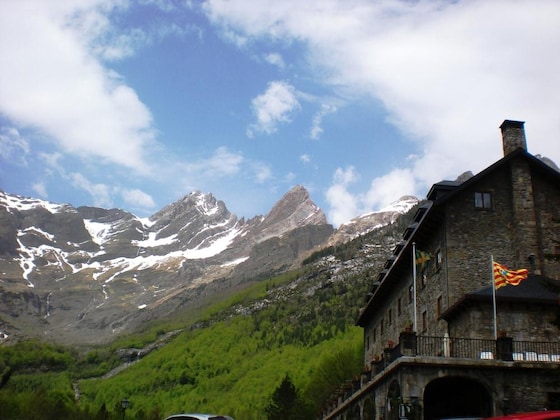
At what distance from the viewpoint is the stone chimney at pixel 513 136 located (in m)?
34.5

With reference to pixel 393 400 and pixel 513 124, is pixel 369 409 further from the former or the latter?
pixel 513 124

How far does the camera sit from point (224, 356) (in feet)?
418

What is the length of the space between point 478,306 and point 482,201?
19.8 feet

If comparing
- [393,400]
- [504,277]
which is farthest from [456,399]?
[504,277]

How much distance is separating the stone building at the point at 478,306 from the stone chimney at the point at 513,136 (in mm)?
49

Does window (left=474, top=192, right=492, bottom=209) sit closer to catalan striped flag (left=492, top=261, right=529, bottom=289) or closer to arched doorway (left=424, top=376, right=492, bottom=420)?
catalan striped flag (left=492, top=261, right=529, bottom=289)

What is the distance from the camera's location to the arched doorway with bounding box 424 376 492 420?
2702 cm

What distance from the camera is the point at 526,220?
32281 mm

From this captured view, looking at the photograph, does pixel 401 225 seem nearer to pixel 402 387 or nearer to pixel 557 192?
pixel 557 192

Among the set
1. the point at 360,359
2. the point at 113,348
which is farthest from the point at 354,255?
the point at 360,359

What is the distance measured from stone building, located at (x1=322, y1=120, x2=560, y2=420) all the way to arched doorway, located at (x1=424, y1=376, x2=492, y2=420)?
45 mm

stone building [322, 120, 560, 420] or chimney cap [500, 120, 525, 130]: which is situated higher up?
chimney cap [500, 120, 525, 130]

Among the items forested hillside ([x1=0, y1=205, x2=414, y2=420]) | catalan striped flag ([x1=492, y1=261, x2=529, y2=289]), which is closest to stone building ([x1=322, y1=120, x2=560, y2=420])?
catalan striped flag ([x1=492, y1=261, x2=529, y2=289])

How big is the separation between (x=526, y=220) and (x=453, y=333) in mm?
6295
